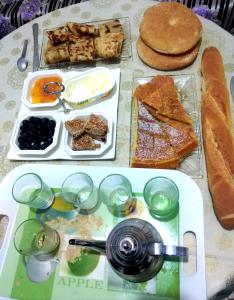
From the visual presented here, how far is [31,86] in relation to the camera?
1473 mm

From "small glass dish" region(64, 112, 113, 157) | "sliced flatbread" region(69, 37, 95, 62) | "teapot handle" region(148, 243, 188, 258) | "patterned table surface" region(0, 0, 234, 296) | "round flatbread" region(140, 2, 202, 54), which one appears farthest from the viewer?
"sliced flatbread" region(69, 37, 95, 62)

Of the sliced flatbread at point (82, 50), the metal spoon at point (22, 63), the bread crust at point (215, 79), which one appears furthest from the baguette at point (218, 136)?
the metal spoon at point (22, 63)

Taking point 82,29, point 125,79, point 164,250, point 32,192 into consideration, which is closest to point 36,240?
point 32,192

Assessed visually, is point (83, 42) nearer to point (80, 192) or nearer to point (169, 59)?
point (169, 59)

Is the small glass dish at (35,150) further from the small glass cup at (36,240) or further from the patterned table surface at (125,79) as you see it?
the small glass cup at (36,240)

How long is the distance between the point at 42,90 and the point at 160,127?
0.58 metres

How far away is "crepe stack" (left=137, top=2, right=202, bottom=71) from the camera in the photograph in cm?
138

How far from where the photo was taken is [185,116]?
1253 millimetres

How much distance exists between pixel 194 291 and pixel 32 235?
1.77ft

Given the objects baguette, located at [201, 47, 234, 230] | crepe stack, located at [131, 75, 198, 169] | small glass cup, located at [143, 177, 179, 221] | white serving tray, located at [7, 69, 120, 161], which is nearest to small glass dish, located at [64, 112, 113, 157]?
white serving tray, located at [7, 69, 120, 161]

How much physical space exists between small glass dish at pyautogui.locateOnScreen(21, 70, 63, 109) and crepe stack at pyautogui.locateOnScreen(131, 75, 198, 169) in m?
0.38

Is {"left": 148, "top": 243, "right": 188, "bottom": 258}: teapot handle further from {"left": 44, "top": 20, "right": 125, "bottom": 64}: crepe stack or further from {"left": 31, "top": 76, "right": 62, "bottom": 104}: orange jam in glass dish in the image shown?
{"left": 44, "top": 20, "right": 125, "bottom": 64}: crepe stack

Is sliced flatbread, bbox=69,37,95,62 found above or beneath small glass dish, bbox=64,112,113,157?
above

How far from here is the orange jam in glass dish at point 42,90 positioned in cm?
142
